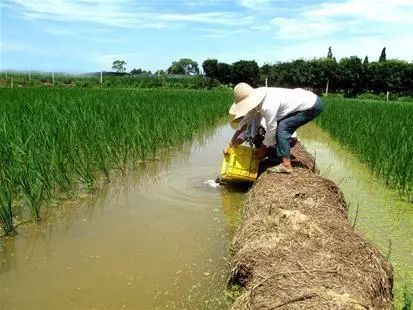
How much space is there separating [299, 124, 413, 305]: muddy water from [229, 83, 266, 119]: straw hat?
3.95 ft

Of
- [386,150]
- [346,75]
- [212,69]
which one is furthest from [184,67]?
[386,150]

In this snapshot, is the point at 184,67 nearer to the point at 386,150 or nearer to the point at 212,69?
the point at 212,69

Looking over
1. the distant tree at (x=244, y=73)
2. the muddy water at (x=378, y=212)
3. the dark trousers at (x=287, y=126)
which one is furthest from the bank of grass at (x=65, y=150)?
the distant tree at (x=244, y=73)

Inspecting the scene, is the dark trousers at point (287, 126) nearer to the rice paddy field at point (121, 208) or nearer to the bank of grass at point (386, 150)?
the rice paddy field at point (121, 208)

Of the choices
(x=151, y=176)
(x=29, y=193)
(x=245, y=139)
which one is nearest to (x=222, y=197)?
(x=245, y=139)

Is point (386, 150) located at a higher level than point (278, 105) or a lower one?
lower

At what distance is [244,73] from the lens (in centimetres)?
3922

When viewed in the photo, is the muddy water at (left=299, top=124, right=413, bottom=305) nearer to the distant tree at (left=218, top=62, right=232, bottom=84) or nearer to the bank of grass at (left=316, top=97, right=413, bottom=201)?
the bank of grass at (left=316, top=97, right=413, bottom=201)

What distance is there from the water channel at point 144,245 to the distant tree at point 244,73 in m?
35.2

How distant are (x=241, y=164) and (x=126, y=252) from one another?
164 centimetres

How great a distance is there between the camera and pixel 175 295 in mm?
2234

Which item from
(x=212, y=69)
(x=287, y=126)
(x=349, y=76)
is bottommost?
(x=287, y=126)

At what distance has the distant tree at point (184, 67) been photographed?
5391 centimetres

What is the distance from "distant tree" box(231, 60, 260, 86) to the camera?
39.2 m
